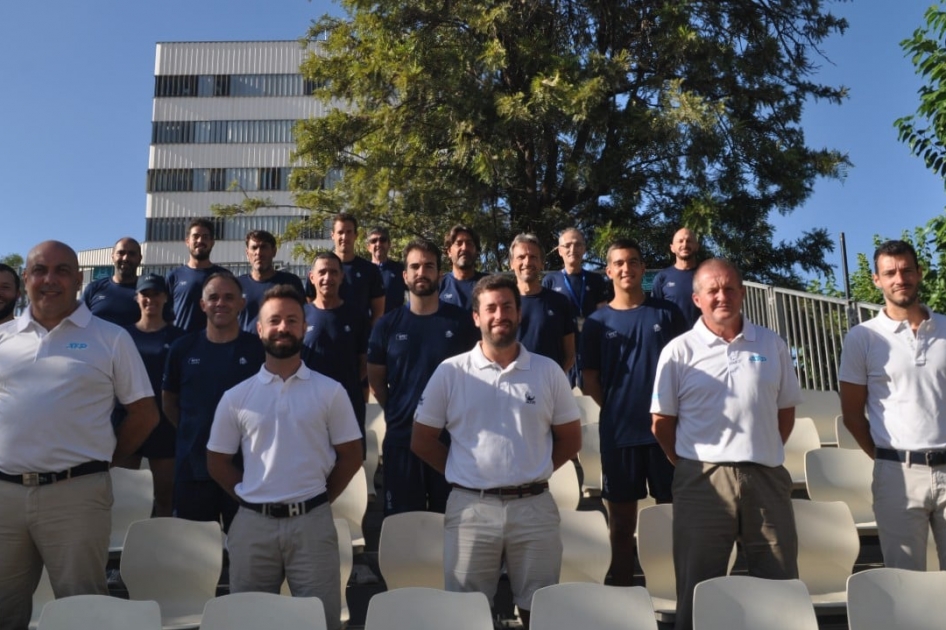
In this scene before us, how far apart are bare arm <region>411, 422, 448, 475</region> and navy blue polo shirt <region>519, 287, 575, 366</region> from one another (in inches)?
58.5

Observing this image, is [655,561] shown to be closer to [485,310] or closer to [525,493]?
[525,493]

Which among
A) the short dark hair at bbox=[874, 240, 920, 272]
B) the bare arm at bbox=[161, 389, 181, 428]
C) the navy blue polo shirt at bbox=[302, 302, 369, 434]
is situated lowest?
the bare arm at bbox=[161, 389, 181, 428]

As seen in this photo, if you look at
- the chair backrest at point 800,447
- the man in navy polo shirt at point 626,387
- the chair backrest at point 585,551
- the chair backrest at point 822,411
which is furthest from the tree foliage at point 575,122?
the chair backrest at point 585,551

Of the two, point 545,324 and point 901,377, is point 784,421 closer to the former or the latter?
point 901,377

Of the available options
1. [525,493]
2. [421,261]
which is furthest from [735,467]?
[421,261]

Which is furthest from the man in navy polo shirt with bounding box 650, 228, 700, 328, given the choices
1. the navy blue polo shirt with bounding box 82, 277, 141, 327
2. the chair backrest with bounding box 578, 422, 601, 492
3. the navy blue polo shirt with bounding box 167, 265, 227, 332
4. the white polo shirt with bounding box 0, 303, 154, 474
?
the navy blue polo shirt with bounding box 82, 277, 141, 327

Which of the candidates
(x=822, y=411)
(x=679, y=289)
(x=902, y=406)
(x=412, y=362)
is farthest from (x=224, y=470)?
(x=822, y=411)

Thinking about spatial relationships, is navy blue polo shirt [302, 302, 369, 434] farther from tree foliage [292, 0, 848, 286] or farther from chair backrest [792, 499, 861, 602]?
tree foliage [292, 0, 848, 286]

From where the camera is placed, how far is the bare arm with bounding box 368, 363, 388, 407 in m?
4.39

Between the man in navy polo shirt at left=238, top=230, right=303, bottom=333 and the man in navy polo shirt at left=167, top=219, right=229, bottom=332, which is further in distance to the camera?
the man in navy polo shirt at left=167, top=219, right=229, bottom=332

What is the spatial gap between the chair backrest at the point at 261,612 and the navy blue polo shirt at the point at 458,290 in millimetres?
2626

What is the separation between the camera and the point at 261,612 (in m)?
2.90

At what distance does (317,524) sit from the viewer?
3146 millimetres

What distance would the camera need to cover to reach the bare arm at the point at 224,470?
3.28m
